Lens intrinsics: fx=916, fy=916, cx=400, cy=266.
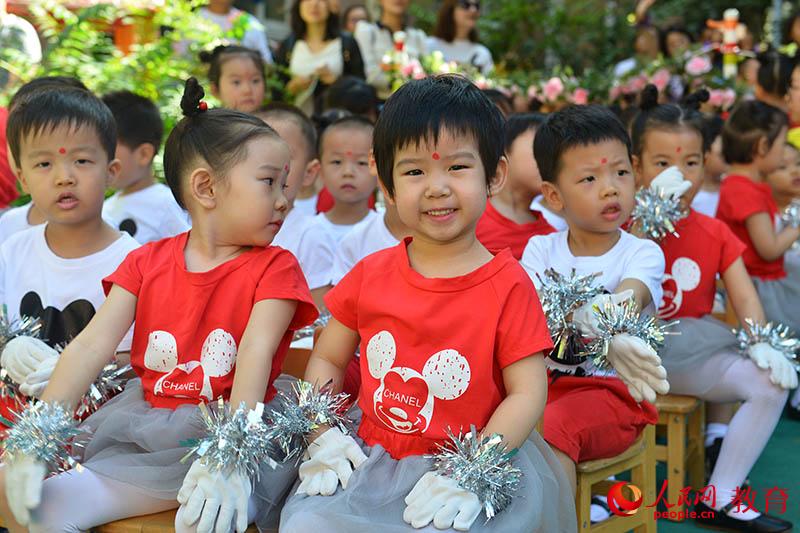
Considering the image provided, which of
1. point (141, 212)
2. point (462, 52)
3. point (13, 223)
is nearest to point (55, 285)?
point (13, 223)

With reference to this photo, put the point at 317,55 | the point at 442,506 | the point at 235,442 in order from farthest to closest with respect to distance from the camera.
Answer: the point at 317,55 → the point at 235,442 → the point at 442,506

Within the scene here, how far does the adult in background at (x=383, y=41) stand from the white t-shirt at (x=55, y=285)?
148 inches

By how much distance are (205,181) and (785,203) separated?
318 cm

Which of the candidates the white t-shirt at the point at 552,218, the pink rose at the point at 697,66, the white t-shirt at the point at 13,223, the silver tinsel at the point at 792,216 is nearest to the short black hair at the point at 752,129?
the silver tinsel at the point at 792,216

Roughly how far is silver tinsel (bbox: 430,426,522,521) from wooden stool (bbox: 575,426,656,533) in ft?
2.12

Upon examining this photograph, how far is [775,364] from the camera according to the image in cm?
297

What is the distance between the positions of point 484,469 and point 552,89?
163 inches

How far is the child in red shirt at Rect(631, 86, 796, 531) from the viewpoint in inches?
119

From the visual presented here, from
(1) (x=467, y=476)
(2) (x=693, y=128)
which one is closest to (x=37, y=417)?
(1) (x=467, y=476)

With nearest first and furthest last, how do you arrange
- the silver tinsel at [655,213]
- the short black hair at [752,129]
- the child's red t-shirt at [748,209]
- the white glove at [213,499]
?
1. the white glove at [213,499]
2. the silver tinsel at [655,213]
3. the child's red t-shirt at [748,209]
4. the short black hair at [752,129]

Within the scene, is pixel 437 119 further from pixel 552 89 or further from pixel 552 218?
pixel 552 89

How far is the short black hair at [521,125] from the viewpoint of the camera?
364 centimetres

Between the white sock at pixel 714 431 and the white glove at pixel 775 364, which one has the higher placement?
the white glove at pixel 775 364

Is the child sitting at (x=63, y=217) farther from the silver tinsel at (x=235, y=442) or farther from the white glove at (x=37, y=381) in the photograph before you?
the silver tinsel at (x=235, y=442)
